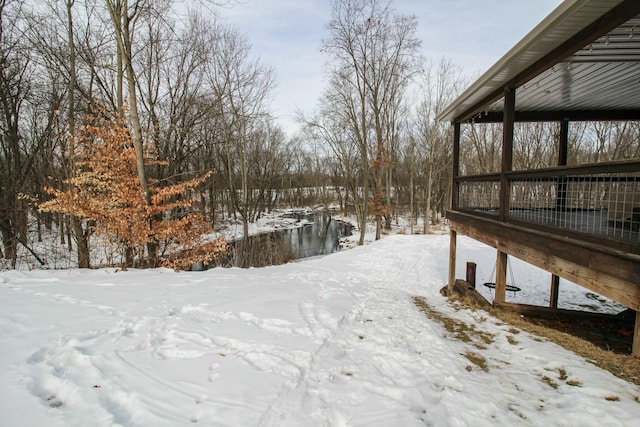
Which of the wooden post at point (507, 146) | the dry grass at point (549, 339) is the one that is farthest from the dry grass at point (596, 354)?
the wooden post at point (507, 146)

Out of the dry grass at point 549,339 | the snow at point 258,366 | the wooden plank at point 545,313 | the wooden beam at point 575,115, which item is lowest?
the wooden plank at point 545,313

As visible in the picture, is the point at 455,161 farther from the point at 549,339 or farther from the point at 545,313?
the point at 549,339

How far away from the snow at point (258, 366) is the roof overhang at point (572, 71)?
12.4 ft

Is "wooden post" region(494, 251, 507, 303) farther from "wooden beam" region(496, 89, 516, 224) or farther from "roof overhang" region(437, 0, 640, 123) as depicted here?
"roof overhang" region(437, 0, 640, 123)

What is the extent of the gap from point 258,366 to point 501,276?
16.6 feet

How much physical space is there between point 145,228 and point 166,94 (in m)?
9.36

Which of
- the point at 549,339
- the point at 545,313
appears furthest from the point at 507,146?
the point at 545,313

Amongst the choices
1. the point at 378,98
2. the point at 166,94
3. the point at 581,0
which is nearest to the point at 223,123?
the point at 166,94

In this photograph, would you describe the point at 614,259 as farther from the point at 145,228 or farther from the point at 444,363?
the point at 145,228

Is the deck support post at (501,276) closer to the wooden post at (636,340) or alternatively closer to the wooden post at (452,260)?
the wooden post at (452,260)

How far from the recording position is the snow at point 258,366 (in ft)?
6.59

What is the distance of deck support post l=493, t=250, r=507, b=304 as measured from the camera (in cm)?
532

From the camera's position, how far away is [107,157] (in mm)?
6844

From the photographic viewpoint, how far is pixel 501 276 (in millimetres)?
5496
